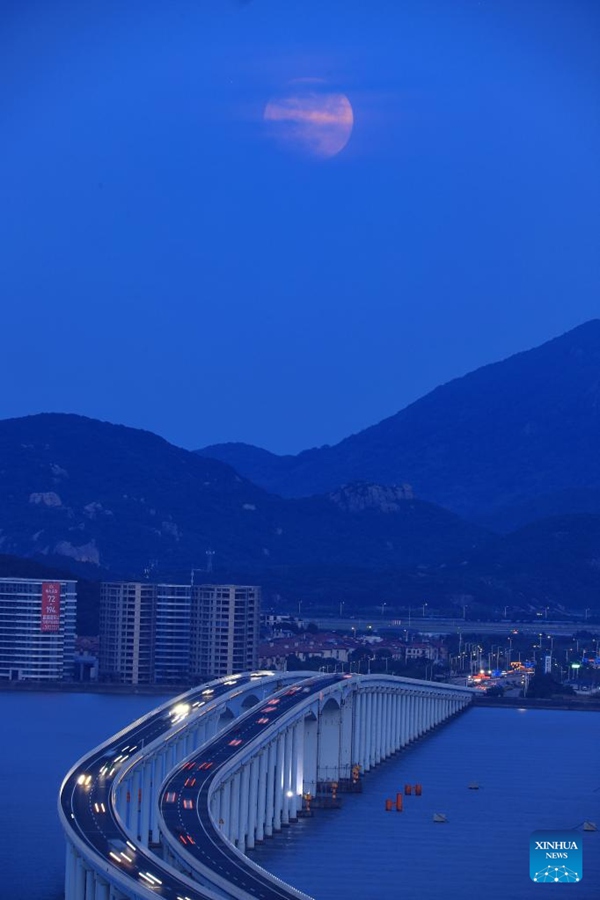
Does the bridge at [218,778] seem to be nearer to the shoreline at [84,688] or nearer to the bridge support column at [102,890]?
the bridge support column at [102,890]

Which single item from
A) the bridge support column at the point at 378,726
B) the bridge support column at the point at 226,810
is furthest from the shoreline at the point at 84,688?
the bridge support column at the point at 226,810

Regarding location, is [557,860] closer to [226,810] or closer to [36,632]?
[226,810]

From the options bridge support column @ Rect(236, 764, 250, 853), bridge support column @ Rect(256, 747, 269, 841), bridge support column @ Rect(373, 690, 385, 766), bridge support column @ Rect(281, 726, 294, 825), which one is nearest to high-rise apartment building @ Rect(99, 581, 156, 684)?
bridge support column @ Rect(373, 690, 385, 766)

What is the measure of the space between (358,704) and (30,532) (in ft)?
267

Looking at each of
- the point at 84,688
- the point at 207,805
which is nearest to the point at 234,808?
the point at 207,805

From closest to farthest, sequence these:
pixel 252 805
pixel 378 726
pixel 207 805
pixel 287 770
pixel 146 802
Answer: pixel 207 805 < pixel 146 802 < pixel 252 805 < pixel 287 770 < pixel 378 726

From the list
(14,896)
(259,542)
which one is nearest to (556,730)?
(14,896)

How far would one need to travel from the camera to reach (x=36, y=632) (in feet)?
183

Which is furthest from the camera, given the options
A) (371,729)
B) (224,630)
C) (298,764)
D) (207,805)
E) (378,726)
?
(224,630)

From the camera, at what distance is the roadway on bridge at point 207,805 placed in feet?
68.1

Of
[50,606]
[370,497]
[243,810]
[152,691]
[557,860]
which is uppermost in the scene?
[370,497]

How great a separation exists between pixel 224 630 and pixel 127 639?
2539 mm

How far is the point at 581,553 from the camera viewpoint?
125 meters

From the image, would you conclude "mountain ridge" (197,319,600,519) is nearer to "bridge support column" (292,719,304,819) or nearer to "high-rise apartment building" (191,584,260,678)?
"high-rise apartment building" (191,584,260,678)
